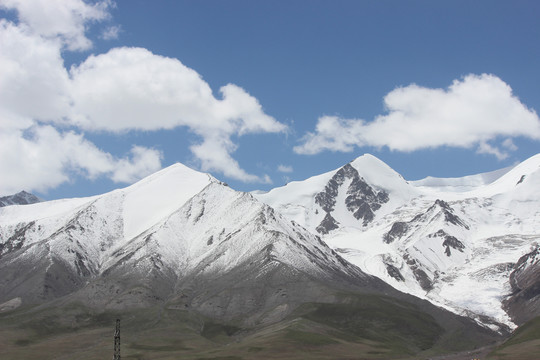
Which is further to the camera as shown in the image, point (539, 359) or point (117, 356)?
point (539, 359)

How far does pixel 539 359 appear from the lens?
199375mm

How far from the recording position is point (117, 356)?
82688mm

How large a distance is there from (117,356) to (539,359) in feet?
523

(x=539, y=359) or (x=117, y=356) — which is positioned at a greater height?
(x=117, y=356)
